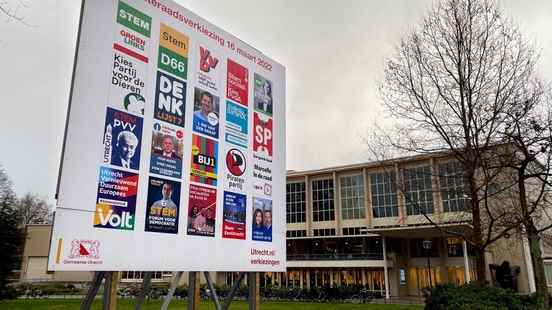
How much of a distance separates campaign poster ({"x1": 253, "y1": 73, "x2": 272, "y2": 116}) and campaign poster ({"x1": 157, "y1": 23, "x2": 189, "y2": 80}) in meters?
1.64

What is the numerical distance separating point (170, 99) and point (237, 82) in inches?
62.5

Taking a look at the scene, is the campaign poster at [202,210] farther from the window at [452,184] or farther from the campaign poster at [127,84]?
the window at [452,184]

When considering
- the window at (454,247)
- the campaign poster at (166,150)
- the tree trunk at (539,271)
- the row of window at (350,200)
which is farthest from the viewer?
the row of window at (350,200)

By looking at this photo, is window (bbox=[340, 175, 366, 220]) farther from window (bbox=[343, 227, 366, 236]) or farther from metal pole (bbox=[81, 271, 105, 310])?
metal pole (bbox=[81, 271, 105, 310])

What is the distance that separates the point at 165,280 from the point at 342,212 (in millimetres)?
19238

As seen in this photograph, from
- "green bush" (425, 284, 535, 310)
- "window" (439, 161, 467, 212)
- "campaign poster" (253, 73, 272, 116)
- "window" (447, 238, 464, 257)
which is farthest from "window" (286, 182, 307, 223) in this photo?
"campaign poster" (253, 73, 272, 116)

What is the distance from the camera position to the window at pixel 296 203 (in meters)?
40.5

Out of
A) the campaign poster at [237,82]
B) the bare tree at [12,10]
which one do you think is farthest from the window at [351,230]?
the bare tree at [12,10]

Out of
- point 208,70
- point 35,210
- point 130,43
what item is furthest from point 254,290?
point 35,210

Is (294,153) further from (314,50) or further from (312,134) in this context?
(314,50)

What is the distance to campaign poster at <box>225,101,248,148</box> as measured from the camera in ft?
21.0

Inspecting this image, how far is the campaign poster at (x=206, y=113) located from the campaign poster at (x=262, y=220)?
1440 millimetres

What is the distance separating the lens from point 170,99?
5492 millimetres

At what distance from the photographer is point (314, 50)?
16.3 metres
